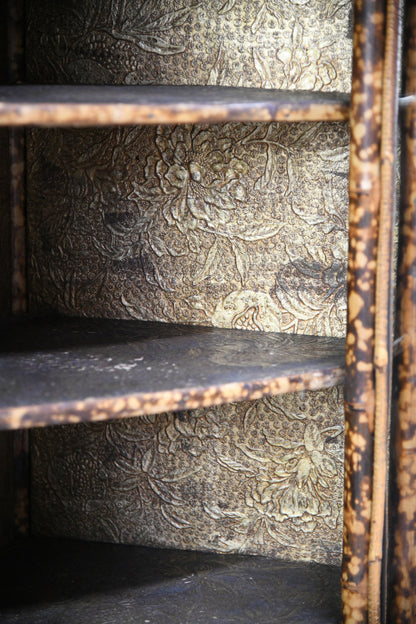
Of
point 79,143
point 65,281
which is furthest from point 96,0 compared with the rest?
point 65,281

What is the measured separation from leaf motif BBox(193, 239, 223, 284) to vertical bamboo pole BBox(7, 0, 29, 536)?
303 millimetres

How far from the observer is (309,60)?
1.21 meters

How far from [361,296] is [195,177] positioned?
0.40m

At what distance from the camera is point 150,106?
2.88ft

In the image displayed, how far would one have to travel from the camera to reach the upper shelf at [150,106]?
848 millimetres

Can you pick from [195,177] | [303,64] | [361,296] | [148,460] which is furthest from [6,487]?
[303,64]

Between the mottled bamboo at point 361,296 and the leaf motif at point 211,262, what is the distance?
1.07 ft

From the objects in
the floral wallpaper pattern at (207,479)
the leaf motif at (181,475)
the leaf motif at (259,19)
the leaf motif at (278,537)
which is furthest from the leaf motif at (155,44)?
the leaf motif at (278,537)

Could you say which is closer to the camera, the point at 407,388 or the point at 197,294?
the point at 407,388

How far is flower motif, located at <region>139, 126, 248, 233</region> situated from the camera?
4.19ft

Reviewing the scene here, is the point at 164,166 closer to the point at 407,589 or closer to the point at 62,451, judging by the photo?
the point at 62,451

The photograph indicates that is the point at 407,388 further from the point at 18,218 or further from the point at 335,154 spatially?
the point at 18,218

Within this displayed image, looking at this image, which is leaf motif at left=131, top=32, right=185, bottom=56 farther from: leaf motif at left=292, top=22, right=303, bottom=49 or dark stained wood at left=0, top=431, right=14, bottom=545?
dark stained wood at left=0, top=431, right=14, bottom=545

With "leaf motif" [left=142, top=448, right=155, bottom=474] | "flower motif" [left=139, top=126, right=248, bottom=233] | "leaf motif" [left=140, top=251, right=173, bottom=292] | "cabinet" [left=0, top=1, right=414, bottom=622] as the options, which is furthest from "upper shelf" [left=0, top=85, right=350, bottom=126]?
"leaf motif" [left=142, top=448, right=155, bottom=474]
